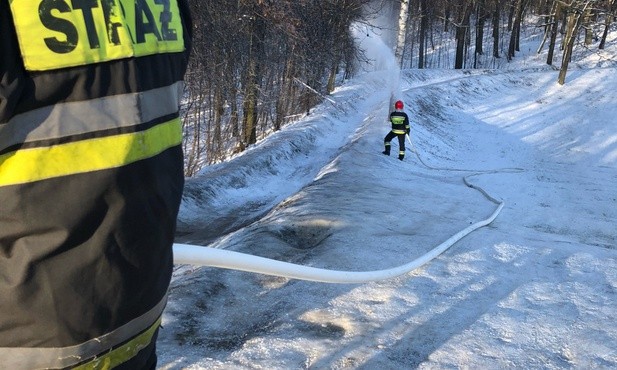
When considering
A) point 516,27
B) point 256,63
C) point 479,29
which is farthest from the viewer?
point 516,27

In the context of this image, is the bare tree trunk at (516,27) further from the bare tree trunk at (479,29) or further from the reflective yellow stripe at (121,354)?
the reflective yellow stripe at (121,354)

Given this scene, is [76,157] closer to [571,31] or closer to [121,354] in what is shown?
[121,354]

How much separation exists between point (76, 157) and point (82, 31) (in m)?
0.26

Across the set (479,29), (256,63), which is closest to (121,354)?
(256,63)

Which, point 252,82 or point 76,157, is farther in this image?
point 252,82

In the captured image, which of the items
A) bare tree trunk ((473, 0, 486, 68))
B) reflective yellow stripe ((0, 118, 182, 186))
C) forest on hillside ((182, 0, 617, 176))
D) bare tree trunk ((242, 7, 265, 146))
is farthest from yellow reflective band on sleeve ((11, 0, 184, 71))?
bare tree trunk ((473, 0, 486, 68))

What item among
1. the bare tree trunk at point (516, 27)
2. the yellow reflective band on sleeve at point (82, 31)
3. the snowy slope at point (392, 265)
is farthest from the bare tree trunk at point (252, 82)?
the bare tree trunk at point (516, 27)

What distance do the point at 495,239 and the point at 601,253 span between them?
1.15m

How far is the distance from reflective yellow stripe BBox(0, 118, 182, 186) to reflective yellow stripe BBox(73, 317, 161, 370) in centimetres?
45

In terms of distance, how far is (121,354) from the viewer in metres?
1.33

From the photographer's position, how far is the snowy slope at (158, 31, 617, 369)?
3.62 meters

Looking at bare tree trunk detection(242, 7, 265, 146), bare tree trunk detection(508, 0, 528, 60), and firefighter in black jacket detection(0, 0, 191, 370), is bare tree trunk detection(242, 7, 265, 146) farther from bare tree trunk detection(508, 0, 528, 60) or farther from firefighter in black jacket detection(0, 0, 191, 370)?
bare tree trunk detection(508, 0, 528, 60)

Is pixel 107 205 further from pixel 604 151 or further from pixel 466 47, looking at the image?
pixel 466 47

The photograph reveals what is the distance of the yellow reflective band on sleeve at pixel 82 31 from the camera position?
1045 mm
